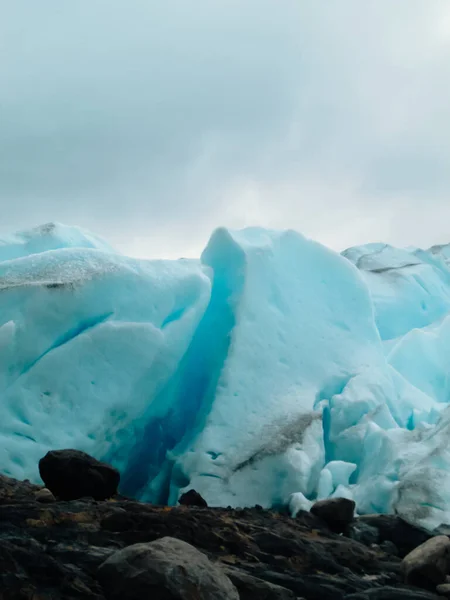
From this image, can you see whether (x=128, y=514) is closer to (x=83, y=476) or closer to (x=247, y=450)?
(x=83, y=476)

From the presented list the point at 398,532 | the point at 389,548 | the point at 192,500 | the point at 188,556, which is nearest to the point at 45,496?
the point at 192,500

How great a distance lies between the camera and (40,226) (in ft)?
41.5

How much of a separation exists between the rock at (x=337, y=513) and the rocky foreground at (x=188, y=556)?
6 cm

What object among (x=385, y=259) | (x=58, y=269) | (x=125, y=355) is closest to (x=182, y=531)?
(x=125, y=355)

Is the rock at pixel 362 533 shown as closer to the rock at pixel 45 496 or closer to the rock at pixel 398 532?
the rock at pixel 398 532

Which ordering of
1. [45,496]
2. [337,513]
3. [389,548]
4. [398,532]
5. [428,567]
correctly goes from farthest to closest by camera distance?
[398,532] < [337,513] < [389,548] < [45,496] < [428,567]

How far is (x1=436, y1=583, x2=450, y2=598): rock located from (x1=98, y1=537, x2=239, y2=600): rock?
2.17 meters

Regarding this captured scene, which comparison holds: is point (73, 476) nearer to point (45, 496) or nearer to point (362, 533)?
point (45, 496)

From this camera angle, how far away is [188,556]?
3906 millimetres

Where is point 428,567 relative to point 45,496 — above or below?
below

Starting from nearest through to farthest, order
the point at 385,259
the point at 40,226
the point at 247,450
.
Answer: the point at 247,450
the point at 40,226
the point at 385,259

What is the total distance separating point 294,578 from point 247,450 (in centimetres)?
386

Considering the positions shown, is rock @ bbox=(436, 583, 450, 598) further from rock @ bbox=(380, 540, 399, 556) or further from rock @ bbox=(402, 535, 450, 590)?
rock @ bbox=(380, 540, 399, 556)

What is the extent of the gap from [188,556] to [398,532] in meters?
4.25
